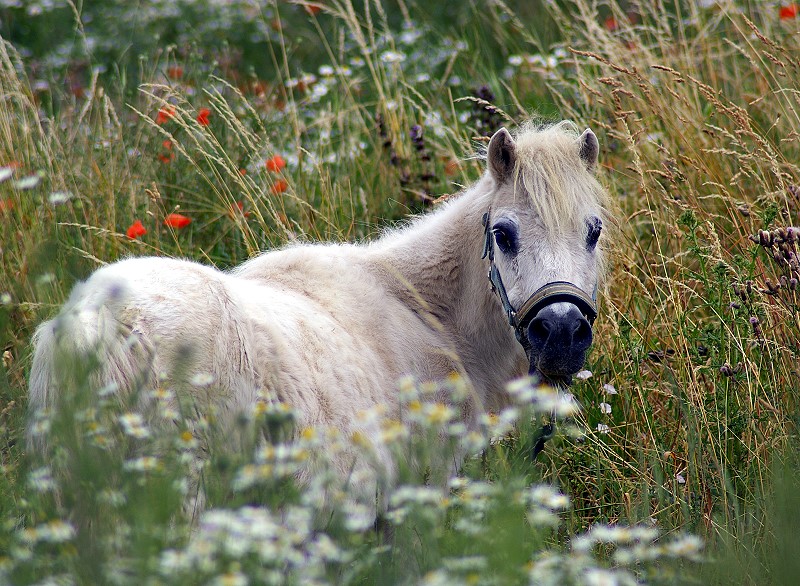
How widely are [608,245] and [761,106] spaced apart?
2.38 m

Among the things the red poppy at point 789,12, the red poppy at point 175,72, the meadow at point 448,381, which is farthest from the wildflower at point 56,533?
the red poppy at point 789,12

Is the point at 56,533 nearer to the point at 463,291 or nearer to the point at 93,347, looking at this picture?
the point at 93,347

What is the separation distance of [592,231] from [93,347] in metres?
1.97

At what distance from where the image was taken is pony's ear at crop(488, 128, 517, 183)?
11.5 feet

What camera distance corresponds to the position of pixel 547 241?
330 centimetres

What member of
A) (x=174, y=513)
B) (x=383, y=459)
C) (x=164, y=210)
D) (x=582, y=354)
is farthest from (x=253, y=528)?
(x=164, y=210)

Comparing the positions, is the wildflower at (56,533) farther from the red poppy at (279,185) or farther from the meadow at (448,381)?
the red poppy at (279,185)

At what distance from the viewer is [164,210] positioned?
520cm

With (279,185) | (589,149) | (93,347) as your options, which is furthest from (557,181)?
(279,185)

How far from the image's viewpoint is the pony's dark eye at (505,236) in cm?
336

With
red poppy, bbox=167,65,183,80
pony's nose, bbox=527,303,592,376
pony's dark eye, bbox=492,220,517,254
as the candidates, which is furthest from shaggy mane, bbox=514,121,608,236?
red poppy, bbox=167,65,183,80

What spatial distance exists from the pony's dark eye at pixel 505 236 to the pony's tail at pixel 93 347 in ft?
4.90

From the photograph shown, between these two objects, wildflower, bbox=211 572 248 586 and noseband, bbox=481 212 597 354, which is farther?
noseband, bbox=481 212 597 354

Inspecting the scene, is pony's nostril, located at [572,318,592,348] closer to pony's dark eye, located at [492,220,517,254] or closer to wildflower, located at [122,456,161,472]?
pony's dark eye, located at [492,220,517,254]
